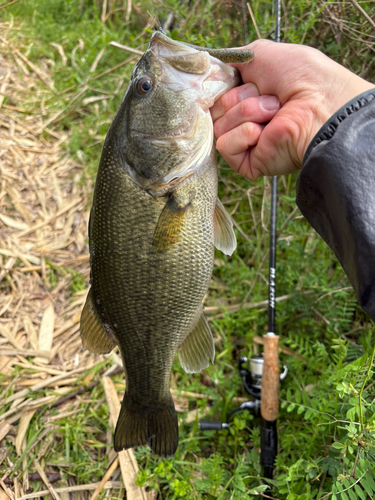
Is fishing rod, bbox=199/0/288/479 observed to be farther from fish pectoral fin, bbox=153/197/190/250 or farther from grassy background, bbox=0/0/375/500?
fish pectoral fin, bbox=153/197/190/250

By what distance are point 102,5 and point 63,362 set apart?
434 cm

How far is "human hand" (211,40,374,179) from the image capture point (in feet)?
5.10

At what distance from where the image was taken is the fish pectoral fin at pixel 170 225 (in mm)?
1592

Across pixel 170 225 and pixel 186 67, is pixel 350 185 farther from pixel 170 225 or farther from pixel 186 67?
pixel 186 67

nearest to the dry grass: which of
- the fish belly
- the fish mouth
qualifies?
the fish belly

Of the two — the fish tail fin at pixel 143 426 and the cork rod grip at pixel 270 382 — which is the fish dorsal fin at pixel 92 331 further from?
the cork rod grip at pixel 270 382

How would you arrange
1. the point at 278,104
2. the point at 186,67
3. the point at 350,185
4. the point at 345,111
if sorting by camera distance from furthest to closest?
1. the point at 278,104
2. the point at 186,67
3. the point at 345,111
4. the point at 350,185

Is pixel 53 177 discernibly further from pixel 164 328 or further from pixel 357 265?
pixel 357 265

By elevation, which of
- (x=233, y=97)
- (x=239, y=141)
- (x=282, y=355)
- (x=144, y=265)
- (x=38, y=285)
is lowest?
(x=38, y=285)

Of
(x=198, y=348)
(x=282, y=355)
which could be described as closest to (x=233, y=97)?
(x=198, y=348)

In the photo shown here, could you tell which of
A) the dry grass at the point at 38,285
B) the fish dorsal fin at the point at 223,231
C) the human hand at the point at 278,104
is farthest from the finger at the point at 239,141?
the dry grass at the point at 38,285

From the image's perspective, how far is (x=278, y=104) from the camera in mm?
1706

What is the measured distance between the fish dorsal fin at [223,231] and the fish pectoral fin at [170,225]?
201 millimetres

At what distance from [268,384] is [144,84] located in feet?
5.62
